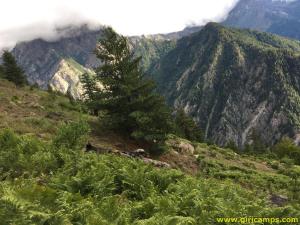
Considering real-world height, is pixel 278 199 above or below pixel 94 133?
below

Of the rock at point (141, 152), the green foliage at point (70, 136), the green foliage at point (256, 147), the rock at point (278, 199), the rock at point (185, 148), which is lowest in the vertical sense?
the green foliage at point (256, 147)

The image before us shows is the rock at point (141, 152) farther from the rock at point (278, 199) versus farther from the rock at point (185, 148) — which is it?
the rock at point (278, 199)

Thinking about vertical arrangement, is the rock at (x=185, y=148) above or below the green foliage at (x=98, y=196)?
below

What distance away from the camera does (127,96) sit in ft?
105

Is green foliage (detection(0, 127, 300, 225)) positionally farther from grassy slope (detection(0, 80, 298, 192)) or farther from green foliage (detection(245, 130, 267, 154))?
green foliage (detection(245, 130, 267, 154))

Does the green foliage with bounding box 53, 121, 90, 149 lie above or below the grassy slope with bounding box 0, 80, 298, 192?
above

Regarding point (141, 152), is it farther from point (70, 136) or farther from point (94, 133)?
point (70, 136)

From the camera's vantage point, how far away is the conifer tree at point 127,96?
30969 mm

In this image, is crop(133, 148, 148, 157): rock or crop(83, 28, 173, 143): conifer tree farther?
crop(83, 28, 173, 143): conifer tree

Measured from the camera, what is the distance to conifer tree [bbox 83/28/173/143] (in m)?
31.0

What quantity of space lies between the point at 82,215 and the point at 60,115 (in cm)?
2622

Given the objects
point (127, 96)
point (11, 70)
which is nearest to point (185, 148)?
point (127, 96)

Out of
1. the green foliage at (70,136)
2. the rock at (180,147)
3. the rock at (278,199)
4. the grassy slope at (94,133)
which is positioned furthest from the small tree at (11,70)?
the rock at (278,199)

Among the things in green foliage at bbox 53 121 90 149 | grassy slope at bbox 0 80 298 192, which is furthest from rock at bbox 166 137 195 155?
green foliage at bbox 53 121 90 149
